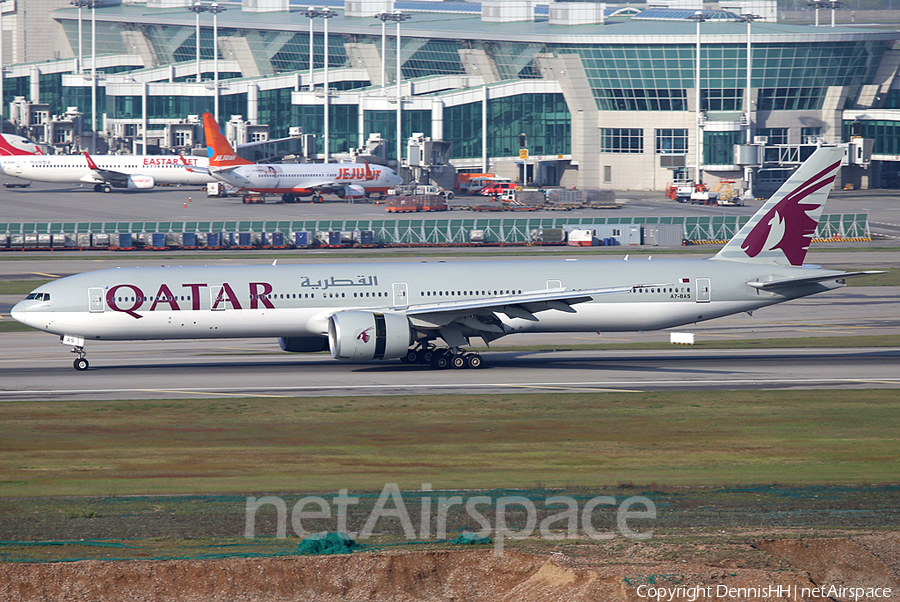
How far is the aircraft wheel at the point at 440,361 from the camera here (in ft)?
152

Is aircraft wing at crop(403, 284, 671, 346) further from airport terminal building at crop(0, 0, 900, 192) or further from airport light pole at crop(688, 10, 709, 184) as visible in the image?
airport light pole at crop(688, 10, 709, 184)

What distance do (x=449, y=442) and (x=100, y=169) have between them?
12806 centimetres

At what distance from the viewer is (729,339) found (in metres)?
55.2

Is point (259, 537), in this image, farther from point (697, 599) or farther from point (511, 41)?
point (511, 41)

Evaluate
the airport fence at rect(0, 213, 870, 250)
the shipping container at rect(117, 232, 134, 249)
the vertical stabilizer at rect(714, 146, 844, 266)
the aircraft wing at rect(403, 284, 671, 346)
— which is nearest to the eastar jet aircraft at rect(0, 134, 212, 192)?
the airport fence at rect(0, 213, 870, 250)

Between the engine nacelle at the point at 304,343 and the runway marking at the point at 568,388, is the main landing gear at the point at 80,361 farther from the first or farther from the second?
the runway marking at the point at 568,388

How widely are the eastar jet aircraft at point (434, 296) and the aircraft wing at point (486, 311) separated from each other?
→ 0.18 feet

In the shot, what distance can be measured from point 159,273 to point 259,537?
85.9ft

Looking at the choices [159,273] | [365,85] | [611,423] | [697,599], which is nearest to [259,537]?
[697,599]

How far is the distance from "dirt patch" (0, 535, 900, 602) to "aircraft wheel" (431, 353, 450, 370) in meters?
26.4

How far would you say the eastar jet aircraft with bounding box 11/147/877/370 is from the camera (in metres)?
44.3

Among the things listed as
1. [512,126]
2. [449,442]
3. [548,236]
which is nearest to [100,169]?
[512,126]

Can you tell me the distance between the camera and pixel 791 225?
4997 centimetres

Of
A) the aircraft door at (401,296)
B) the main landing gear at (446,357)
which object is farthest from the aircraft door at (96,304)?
the main landing gear at (446,357)
